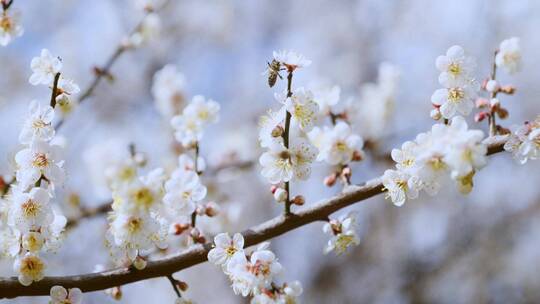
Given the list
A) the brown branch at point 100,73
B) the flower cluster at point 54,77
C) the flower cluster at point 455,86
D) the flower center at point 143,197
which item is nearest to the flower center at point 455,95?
the flower cluster at point 455,86

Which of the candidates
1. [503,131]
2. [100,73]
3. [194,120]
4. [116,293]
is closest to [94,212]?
[100,73]

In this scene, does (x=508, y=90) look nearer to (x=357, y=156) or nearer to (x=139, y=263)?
(x=357, y=156)

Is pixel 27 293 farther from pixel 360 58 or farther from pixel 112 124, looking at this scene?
pixel 360 58

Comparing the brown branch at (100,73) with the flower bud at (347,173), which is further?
the brown branch at (100,73)

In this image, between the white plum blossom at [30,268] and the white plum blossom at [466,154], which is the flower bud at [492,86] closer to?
the white plum blossom at [466,154]

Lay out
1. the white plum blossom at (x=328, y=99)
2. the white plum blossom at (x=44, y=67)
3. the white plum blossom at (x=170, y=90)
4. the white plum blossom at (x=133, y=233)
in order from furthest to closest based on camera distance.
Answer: the white plum blossom at (x=170, y=90), the white plum blossom at (x=328, y=99), the white plum blossom at (x=44, y=67), the white plum blossom at (x=133, y=233)

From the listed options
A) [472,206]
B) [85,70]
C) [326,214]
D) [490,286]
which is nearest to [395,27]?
[472,206]
